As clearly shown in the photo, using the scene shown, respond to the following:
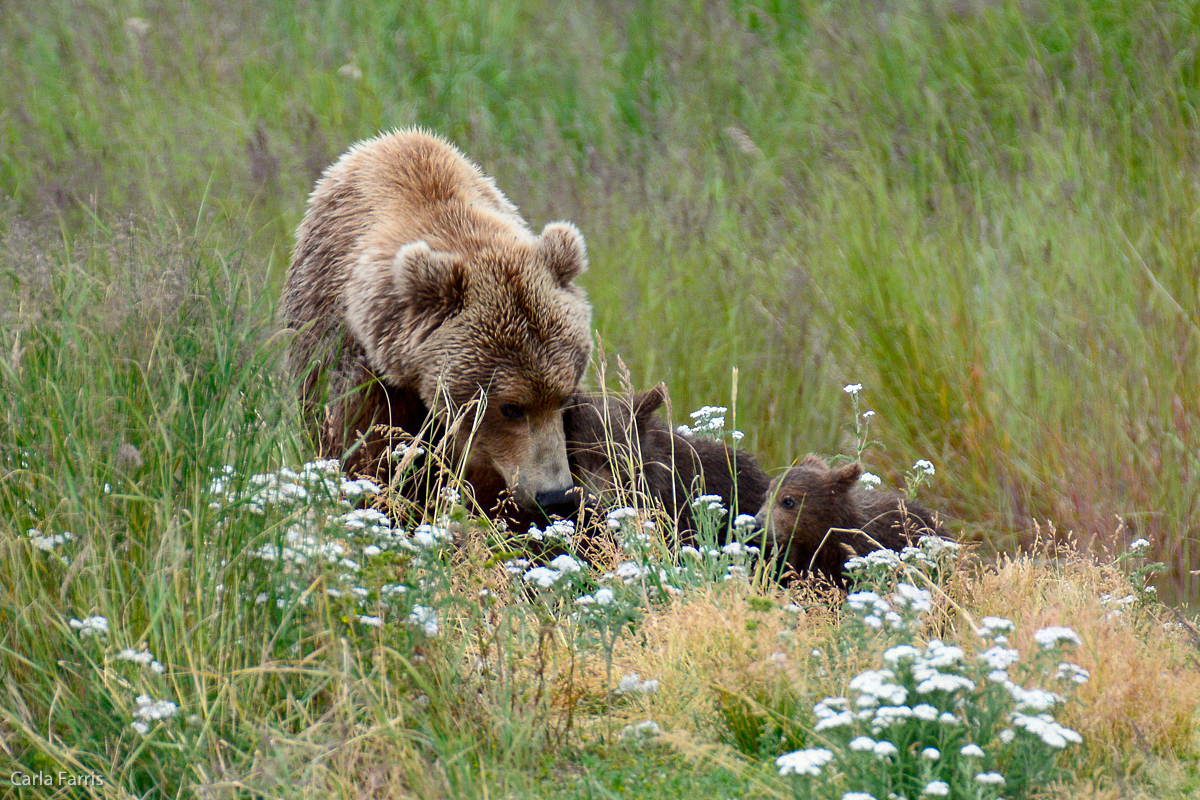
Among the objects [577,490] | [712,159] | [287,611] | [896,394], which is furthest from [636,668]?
[712,159]

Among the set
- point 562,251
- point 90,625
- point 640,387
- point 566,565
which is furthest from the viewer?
point 640,387

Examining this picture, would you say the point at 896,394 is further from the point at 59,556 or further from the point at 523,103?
the point at 523,103

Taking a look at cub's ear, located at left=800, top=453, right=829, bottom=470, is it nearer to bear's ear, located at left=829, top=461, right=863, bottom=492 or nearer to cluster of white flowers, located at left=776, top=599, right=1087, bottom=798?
bear's ear, located at left=829, top=461, right=863, bottom=492

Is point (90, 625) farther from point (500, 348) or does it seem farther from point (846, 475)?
point (846, 475)

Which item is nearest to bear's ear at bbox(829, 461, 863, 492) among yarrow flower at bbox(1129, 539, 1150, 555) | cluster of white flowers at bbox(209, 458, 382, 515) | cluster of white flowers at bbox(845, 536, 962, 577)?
cluster of white flowers at bbox(845, 536, 962, 577)

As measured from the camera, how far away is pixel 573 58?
9.35 meters

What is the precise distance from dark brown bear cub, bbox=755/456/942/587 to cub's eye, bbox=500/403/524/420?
1091 millimetres

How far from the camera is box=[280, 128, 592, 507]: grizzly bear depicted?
181 inches

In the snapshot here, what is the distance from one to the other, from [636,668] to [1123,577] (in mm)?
1793

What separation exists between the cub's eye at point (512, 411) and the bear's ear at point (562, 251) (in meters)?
0.64

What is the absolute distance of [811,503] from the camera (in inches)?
176

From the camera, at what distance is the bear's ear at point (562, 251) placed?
489 centimetres

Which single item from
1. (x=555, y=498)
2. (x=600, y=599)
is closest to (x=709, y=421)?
(x=555, y=498)

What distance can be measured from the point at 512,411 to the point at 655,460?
72 centimetres
